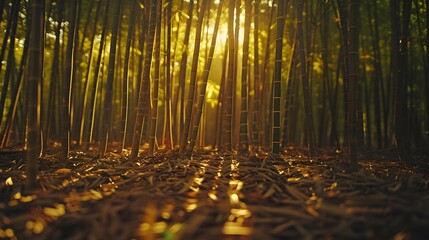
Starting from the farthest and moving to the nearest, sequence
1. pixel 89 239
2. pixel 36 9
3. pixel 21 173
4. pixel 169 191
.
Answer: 1. pixel 21 173
2. pixel 36 9
3. pixel 169 191
4. pixel 89 239

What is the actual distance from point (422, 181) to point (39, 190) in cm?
251

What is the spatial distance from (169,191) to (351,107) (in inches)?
66.2

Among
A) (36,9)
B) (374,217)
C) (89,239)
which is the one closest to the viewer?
(89,239)

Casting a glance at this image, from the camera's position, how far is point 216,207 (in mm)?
1603

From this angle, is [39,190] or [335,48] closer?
[39,190]

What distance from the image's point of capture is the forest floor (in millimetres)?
1349

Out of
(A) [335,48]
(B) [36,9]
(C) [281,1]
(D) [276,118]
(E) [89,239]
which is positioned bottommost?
(E) [89,239]

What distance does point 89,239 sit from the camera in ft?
4.27

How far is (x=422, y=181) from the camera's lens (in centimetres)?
218

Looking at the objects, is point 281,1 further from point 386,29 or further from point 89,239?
point 386,29

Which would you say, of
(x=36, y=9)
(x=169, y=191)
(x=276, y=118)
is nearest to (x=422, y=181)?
(x=276, y=118)

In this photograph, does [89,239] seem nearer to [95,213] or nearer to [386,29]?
[95,213]

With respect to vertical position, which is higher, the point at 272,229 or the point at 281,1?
the point at 281,1

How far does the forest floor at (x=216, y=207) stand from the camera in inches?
53.1
